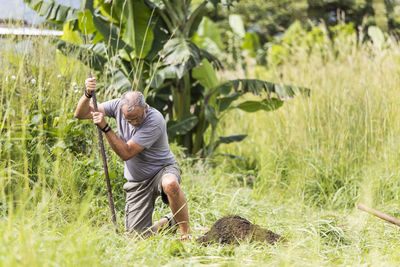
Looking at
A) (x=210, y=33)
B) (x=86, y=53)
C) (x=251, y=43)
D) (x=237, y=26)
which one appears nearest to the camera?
(x=86, y=53)

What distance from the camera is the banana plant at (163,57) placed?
5672mm

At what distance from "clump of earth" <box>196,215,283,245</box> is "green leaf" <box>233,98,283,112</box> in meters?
2.79

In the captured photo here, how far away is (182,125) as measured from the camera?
618 centimetres

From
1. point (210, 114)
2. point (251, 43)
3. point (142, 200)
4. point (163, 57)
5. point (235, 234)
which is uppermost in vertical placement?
point (251, 43)

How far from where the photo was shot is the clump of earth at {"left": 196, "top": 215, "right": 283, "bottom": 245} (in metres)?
3.55

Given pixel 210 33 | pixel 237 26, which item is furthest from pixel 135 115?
pixel 237 26

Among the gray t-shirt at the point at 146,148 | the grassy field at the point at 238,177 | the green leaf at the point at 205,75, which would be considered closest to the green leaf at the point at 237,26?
the grassy field at the point at 238,177

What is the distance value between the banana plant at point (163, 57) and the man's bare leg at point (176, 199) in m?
1.74

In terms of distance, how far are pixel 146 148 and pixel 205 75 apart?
2.67 m

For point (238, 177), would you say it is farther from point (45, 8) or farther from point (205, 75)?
point (45, 8)

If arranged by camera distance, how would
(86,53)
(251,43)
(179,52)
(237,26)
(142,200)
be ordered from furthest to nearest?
(251,43), (237,26), (179,52), (86,53), (142,200)

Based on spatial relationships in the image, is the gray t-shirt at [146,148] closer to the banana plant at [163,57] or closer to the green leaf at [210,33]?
the banana plant at [163,57]

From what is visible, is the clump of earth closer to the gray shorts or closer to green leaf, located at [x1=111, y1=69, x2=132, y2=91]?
the gray shorts

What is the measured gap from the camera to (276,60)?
12.4 m
